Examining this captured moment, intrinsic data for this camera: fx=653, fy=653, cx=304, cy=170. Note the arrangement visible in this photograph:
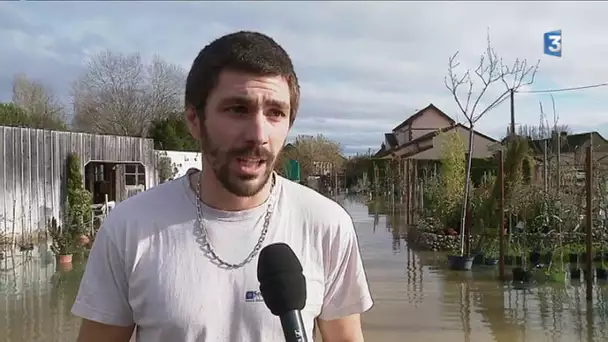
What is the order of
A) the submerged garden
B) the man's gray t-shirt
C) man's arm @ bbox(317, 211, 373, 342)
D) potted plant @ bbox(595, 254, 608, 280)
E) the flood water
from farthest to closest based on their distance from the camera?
1. the submerged garden
2. potted plant @ bbox(595, 254, 608, 280)
3. the flood water
4. man's arm @ bbox(317, 211, 373, 342)
5. the man's gray t-shirt

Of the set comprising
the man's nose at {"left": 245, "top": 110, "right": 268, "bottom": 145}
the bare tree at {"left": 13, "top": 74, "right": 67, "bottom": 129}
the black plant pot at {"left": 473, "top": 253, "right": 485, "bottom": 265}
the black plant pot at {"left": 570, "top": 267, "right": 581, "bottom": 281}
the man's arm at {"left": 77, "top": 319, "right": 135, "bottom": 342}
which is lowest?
the black plant pot at {"left": 570, "top": 267, "right": 581, "bottom": 281}

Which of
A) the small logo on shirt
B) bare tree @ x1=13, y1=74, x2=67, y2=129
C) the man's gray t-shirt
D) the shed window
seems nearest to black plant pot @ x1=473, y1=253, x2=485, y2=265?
the man's gray t-shirt

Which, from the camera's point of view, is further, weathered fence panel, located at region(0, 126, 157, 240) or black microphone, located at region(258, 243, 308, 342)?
weathered fence panel, located at region(0, 126, 157, 240)

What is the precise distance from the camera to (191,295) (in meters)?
1.25

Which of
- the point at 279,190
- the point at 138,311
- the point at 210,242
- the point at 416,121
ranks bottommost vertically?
the point at 138,311

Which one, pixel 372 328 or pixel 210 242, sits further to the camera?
pixel 372 328

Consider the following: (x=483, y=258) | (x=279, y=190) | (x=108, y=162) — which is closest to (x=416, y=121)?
(x=108, y=162)

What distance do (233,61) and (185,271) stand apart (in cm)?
42

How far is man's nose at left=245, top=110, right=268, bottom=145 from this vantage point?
125cm

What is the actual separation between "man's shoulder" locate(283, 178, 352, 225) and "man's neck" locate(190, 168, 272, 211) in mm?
88

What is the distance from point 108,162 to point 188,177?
13549mm

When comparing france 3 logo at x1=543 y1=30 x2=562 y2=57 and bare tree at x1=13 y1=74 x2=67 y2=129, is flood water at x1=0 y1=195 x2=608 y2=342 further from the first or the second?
bare tree at x1=13 y1=74 x2=67 y2=129

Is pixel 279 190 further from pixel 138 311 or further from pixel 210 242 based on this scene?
pixel 138 311

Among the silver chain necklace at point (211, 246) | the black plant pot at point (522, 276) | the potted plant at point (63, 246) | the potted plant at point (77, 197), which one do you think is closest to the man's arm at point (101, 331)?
the silver chain necklace at point (211, 246)
